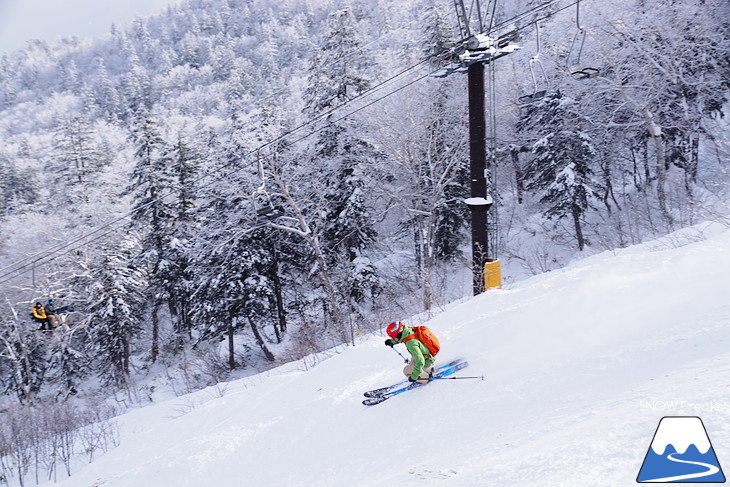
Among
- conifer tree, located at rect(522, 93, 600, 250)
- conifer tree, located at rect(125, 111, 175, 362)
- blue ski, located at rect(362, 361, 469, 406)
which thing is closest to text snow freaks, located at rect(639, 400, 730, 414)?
blue ski, located at rect(362, 361, 469, 406)

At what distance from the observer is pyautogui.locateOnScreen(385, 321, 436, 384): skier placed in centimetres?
637

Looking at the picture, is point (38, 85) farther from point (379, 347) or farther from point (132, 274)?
point (379, 347)

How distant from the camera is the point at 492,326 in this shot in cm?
738

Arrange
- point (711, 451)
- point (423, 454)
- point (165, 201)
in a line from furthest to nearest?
point (165, 201) < point (423, 454) < point (711, 451)

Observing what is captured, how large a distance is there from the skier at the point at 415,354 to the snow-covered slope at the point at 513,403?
0.73 ft

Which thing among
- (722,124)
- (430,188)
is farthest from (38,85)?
(722,124)

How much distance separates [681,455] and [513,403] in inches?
89.0

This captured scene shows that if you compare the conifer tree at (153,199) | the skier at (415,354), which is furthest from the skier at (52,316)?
the conifer tree at (153,199)

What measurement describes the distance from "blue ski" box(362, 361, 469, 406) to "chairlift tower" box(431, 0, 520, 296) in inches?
163

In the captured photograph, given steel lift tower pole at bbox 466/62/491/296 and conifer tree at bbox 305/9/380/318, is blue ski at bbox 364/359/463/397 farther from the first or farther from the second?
conifer tree at bbox 305/9/380/318

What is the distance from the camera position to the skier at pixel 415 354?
637 cm

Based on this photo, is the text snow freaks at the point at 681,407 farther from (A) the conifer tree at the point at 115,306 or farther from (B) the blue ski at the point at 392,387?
(A) the conifer tree at the point at 115,306

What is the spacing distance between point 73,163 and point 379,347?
43.3 meters

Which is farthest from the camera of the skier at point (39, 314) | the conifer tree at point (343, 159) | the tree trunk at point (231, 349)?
the tree trunk at point (231, 349)
